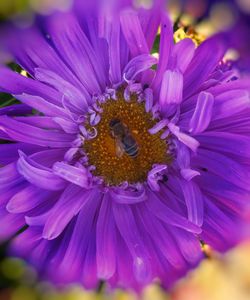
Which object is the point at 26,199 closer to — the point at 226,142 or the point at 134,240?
the point at 134,240

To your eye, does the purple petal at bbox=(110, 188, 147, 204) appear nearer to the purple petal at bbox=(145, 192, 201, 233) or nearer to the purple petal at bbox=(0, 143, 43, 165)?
the purple petal at bbox=(145, 192, 201, 233)

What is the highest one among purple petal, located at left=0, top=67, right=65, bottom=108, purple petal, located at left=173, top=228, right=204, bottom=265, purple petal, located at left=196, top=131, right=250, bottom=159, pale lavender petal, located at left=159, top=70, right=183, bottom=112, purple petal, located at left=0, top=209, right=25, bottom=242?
purple petal, located at left=0, top=67, right=65, bottom=108

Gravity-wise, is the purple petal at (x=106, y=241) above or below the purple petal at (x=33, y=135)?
below

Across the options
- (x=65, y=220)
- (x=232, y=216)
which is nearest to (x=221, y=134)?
(x=232, y=216)

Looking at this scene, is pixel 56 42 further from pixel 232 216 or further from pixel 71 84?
pixel 232 216

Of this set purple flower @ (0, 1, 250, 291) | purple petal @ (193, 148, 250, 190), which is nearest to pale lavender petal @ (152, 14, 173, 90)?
purple flower @ (0, 1, 250, 291)

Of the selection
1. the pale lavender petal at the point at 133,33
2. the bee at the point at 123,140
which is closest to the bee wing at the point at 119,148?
the bee at the point at 123,140

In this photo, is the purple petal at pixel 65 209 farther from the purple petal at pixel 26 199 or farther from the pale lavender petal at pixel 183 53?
the pale lavender petal at pixel 183 53

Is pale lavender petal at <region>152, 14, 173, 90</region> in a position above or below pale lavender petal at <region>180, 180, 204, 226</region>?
above
